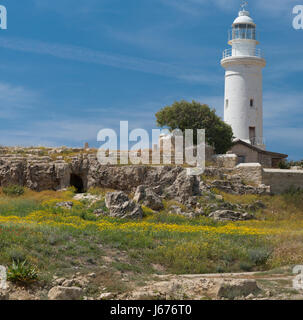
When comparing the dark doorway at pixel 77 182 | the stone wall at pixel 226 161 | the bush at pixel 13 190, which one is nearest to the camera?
the bush at pixel 13 190

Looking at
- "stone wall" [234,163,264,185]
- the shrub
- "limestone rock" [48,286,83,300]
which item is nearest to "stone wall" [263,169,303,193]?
"stone wall" [234,163,264,185]

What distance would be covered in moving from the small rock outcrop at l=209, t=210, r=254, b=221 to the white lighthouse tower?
17.2 metres

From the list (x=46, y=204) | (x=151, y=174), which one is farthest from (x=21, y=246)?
(x=151, y=174)

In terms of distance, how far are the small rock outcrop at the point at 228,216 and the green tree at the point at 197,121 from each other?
36.9 ft

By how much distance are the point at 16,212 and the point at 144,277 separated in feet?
39.0

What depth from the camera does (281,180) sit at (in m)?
32.3

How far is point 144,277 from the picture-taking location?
15727mm

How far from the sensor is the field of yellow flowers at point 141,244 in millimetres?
16781

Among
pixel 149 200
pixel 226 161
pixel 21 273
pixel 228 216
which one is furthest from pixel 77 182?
pixel 21 273

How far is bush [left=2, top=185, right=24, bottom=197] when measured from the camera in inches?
1213

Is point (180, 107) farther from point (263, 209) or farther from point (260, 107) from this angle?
point (263, 209)

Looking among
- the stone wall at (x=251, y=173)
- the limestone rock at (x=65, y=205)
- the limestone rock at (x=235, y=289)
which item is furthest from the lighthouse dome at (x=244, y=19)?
the limestone rock at (x=235, y=289)

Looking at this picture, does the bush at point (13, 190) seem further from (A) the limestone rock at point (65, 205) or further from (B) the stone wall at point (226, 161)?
(B) the stone wall at point (226, 161)

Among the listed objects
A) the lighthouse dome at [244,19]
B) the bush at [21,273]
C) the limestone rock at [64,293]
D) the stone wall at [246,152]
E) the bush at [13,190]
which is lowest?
the limestone rock at [64,293]
